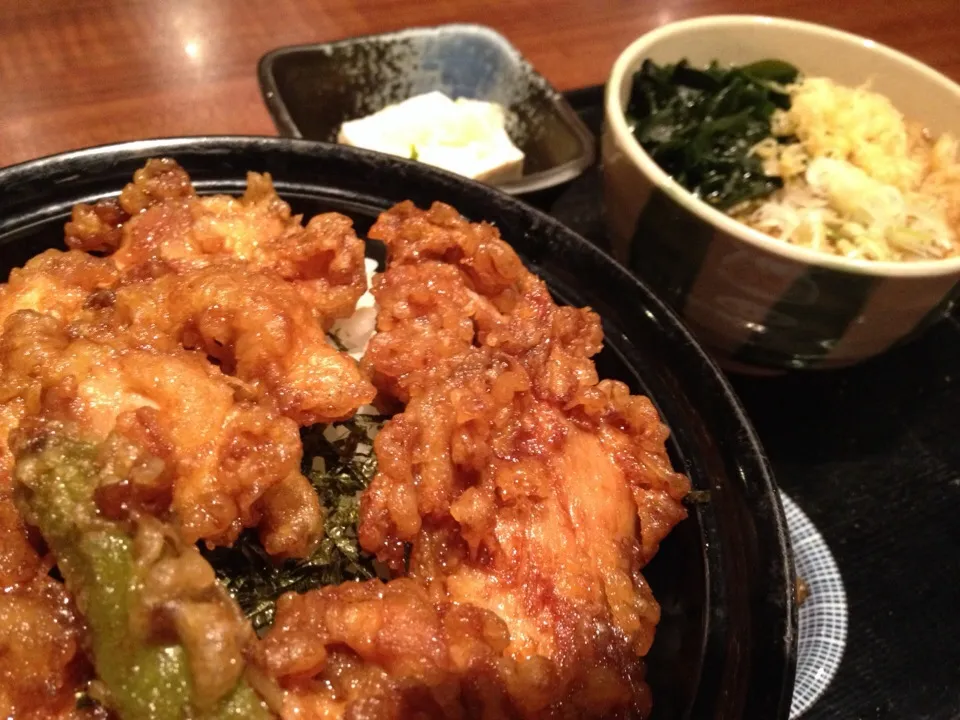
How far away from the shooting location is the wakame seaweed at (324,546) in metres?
1.25

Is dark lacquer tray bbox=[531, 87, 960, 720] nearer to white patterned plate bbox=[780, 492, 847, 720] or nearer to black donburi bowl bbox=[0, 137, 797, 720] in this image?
white patterned plate bbox=[780, 492, 847, 720]

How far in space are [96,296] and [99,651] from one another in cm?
60

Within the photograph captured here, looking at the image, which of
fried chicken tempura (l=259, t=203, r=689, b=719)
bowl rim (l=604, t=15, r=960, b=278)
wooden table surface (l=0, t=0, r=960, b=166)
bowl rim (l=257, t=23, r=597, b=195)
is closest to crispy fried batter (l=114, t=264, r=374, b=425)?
fried chicken tempura (l=259, t=203, r=689, b=719)

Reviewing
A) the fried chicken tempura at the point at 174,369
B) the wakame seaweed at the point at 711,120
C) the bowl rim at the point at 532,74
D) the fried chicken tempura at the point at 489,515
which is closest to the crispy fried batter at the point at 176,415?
the fried chicken tempura at the point at 174,369

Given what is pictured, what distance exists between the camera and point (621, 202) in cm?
203

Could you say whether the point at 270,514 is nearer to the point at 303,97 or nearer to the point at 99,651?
the point at 99,651

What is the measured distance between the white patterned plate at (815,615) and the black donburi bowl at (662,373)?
0.37m

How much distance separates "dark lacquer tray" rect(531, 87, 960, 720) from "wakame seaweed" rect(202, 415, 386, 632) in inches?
40.6

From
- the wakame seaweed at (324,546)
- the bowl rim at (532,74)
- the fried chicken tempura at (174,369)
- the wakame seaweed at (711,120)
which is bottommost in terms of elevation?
the wakame seaweed at (324,546)

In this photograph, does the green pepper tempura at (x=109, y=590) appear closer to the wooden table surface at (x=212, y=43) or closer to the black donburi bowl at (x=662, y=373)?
the black donburi bowl at (x=662, y=373)

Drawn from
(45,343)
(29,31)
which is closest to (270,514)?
(45,343)

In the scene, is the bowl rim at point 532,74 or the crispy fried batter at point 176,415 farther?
the bowl rim at point 532,74

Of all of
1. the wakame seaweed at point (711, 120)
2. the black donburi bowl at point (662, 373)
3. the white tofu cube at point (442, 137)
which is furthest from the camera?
the white tofu cube at point (442, 137)

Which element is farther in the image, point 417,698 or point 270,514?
point 270,514
